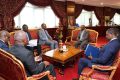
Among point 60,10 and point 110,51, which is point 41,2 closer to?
point 60,10

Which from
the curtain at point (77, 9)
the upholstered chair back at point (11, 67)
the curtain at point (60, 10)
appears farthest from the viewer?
the curtain at point (77, 9)

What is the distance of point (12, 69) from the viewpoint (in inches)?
89.6

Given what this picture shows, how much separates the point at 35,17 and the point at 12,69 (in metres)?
5.77

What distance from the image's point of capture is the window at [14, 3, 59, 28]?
7184 millimetres

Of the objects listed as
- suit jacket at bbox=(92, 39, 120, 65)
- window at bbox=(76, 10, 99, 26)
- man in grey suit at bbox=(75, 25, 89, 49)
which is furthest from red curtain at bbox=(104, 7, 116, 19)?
suit jacket at bbox=(92, 39, 120, 65)

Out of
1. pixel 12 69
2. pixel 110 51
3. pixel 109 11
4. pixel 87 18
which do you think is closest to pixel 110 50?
pixel 110 51

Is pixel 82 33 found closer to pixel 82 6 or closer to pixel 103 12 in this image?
pixel 82 6

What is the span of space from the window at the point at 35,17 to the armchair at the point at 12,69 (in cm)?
473

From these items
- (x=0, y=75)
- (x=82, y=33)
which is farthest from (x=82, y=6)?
(x=0, y=75)

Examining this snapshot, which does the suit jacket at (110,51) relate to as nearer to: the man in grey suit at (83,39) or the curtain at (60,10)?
the man in grey suit at (83,39)

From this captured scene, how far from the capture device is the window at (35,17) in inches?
283

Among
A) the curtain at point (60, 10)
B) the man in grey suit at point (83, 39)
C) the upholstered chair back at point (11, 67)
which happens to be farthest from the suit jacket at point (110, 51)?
the curtain at point (60, 10)

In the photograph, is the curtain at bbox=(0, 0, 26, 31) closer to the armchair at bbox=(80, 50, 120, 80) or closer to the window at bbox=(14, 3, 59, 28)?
the window at bbox=(14, 3, 59, 28)

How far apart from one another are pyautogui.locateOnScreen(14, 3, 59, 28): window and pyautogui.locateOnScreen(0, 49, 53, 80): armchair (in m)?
4.73
